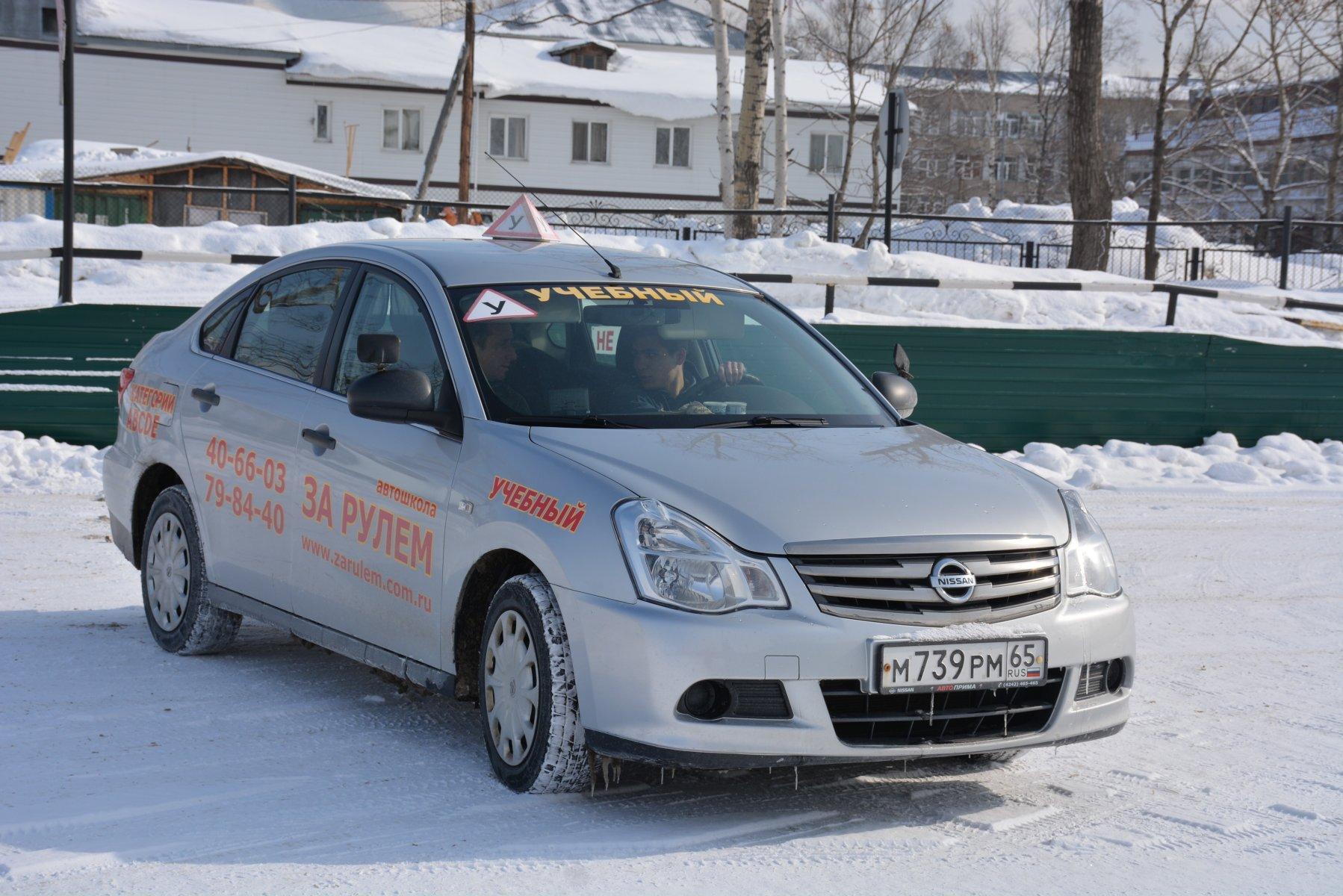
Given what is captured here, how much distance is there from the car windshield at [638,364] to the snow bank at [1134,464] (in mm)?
6246

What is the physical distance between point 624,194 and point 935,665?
44263 mm

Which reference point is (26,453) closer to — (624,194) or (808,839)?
(808,839)

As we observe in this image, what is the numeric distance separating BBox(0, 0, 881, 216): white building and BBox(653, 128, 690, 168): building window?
1.9 inches

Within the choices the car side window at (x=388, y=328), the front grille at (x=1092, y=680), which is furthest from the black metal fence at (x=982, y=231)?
the front grille at (x=1092, y=680)

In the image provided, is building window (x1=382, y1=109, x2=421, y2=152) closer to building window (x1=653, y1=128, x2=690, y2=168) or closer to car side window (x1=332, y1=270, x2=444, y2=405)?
building window (x1=653, y1=128, x2=690, y2=168)

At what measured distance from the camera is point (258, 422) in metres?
6.07

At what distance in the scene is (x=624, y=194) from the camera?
47844 mm

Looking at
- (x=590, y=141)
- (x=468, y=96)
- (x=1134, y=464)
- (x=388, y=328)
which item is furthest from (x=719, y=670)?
(x=590, y=141)

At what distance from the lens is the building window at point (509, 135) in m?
50.5

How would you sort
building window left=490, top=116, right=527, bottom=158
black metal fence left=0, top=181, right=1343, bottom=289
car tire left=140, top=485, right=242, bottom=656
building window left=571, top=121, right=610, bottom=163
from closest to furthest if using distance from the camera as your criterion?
1. car tire left=140, top=485, right=242, bottom=656
2. black metal fence left=0, top=181, right=1343, bottom=289
3. building window left=490, top=116, right=527, bottom=158
4. building window left=571, top=121, right=610, bottom=163

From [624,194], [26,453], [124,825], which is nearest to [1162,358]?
[26,453]

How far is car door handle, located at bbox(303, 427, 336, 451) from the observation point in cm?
561

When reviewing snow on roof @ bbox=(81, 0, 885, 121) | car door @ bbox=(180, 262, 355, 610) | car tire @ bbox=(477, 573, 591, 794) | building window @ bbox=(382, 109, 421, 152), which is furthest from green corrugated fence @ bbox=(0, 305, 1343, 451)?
building window @ bbox=(382, 109, 421, 152)

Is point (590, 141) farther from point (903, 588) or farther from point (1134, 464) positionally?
point (903, 588)
